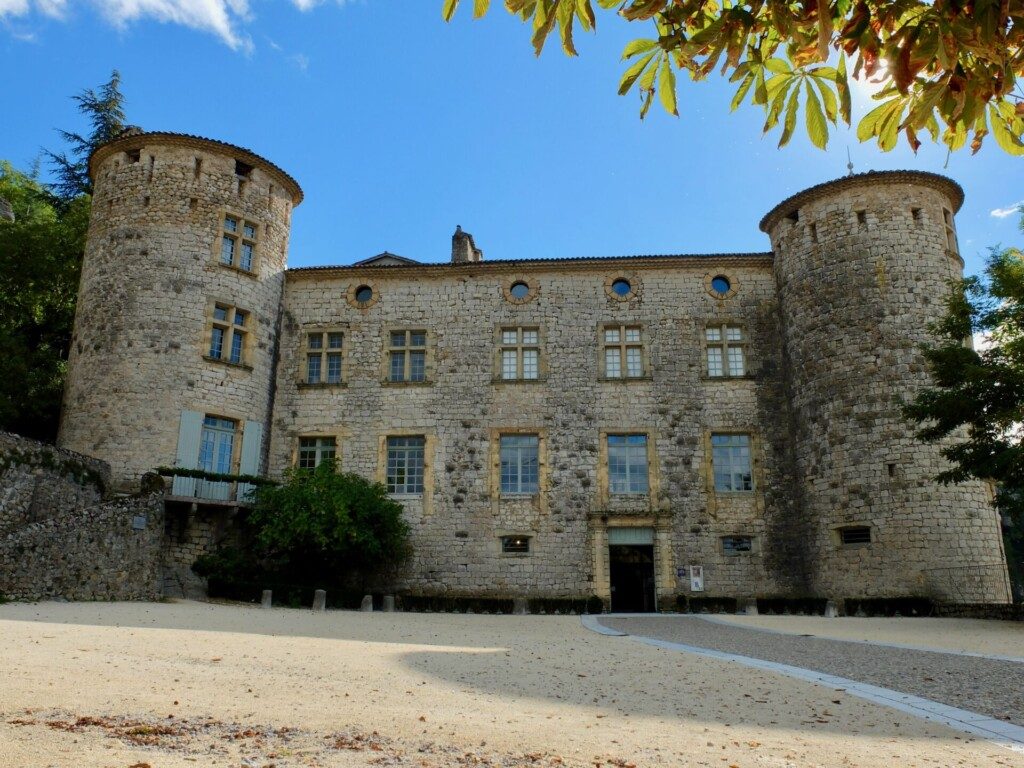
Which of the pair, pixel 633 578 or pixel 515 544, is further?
pixel 633 578

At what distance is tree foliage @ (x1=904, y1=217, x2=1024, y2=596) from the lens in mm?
14008

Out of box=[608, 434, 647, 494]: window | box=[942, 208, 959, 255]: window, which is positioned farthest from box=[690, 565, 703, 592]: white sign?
box=[942, 208, 959, 255]: window

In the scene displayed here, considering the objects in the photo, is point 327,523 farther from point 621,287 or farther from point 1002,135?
point 1002,135

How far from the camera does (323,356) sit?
22.0 m

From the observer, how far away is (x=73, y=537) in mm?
14391

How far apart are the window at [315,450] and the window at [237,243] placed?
4857 millimetres

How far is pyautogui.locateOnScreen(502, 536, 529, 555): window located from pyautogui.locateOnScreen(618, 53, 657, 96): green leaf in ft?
59.8

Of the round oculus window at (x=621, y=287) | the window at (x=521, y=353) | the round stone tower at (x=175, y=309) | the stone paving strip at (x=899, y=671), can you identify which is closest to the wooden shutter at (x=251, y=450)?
the round stone tower at (x=175, y=309)

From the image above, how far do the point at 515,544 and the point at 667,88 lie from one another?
18.3 meters

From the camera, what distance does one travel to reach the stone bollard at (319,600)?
658 inches

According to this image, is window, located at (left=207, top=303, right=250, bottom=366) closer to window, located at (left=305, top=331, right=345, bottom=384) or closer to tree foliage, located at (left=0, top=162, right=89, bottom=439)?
window, located at (left=305, top=331, right=345, bottom=384)

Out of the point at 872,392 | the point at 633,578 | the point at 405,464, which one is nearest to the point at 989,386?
the point at 872,392

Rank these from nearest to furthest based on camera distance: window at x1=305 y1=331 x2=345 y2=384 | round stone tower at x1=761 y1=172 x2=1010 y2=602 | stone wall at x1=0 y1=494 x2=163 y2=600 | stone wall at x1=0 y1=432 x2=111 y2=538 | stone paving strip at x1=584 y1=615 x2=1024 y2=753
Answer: stone paving strip at x1=584 y1=615 x2=1024 y2=753
stone wall at x1=0 y1=494 x2=163 y2=600
stone wall at x1=0 y1=432 x2=111 y2=538
round stone tower at x1=761 y1=172 x2=1010 y2=602
window at x1=305 y1=331 x2=345 y2=384

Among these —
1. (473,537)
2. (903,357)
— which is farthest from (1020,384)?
(473,537)
